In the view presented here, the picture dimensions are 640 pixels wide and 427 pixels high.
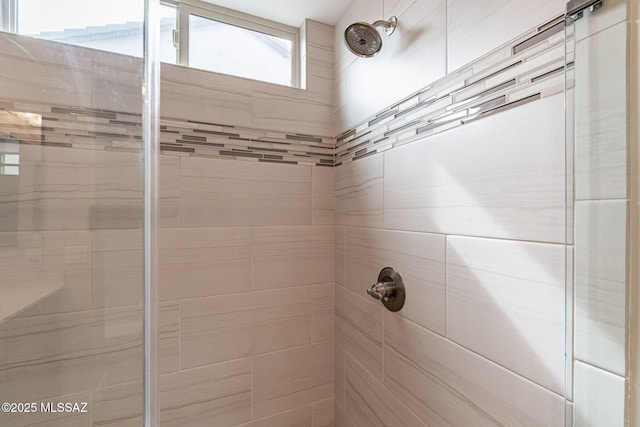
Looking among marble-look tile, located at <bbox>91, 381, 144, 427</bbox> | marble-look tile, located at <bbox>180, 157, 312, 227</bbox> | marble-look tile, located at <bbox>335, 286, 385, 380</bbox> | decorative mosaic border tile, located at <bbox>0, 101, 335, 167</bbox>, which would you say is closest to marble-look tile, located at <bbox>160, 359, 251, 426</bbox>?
marble-look tile, located at <bbox>91, 381, 144, 427</bbox>

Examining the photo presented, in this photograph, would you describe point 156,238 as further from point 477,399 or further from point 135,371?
point 477,399

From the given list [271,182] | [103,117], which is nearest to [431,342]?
[271,182]

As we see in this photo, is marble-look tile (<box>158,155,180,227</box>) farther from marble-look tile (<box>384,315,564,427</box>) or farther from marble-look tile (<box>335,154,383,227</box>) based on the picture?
marble-look tile (<box>384,315,564,427</box>)

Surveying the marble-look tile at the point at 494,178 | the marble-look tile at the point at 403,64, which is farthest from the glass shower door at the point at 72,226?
the marble-look tile at the point at 494,178

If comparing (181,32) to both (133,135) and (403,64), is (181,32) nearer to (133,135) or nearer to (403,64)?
(133,135)

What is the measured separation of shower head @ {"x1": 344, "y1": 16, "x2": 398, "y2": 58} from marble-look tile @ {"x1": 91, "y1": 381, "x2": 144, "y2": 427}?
4.47ft

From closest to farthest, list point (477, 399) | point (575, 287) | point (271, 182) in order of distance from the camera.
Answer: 1. point (575, 287)
2. point (477, 399)
3. point (271, 182)

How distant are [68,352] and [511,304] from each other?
4.21 feet

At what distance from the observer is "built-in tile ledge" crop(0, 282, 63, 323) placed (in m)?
0.84

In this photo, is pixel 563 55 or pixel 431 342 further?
pixel 431 342

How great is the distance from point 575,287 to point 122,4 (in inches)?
57.7

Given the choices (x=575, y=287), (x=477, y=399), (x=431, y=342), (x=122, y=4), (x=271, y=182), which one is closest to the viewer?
(x=575, y=287)

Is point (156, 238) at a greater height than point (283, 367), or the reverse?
point (156, 238)

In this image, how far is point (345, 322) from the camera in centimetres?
133
